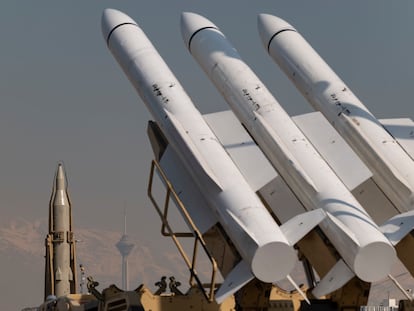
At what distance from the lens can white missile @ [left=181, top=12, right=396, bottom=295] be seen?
17.3m

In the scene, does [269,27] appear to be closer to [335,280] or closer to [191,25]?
[191,25]

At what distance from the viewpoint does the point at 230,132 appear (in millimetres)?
19531

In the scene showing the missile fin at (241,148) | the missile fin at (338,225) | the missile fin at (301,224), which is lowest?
the missile fin at (338,225)

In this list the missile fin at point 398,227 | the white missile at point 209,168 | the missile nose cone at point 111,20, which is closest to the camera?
the white missile at point 209,168

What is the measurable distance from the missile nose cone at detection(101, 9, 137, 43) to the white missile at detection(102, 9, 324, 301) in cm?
5

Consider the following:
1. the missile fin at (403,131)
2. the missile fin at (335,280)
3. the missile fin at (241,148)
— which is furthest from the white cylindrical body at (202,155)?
the missile fin at (403,131)

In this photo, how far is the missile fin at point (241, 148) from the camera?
1852cm

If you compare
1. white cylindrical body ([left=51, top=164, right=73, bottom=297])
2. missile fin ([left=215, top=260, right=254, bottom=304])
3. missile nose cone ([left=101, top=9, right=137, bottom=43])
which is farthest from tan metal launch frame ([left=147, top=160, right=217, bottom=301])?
white cylindrical body ([left=51, top=164, right=73, bottom=297])

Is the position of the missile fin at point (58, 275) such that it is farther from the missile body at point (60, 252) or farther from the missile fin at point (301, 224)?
the missile fin at point (301, 224)

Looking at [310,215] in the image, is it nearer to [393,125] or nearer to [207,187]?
[207,187]

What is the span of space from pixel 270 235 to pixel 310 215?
935 millimetres

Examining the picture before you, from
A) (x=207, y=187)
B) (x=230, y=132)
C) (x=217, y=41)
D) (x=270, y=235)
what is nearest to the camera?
(x=270, y=235)

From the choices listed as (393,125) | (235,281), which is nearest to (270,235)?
(235,281)

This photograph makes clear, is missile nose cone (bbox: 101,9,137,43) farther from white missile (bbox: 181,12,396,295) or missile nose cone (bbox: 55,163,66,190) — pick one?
missile nose cone (bbox: 55,163,66,190)
